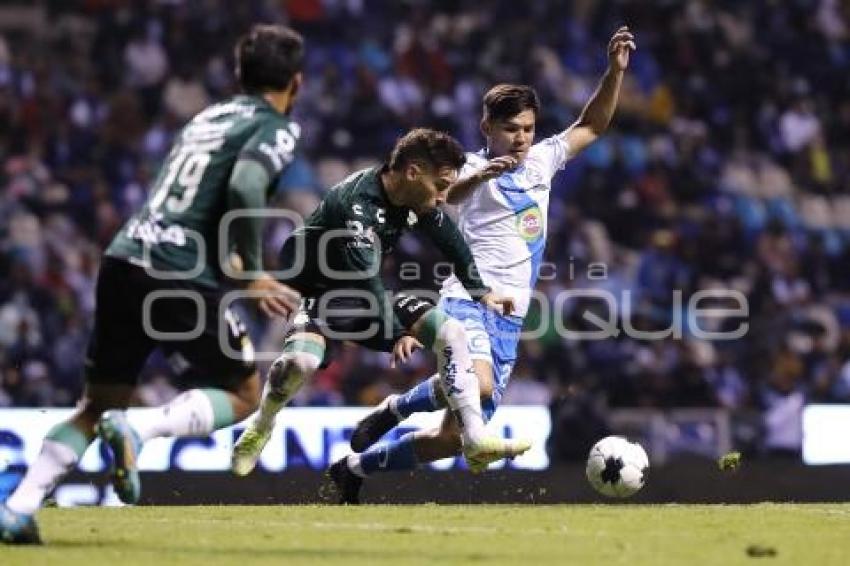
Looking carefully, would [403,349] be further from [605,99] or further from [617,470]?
[605,99]

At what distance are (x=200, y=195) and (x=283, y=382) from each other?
240cm

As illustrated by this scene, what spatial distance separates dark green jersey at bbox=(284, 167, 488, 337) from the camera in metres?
10.1

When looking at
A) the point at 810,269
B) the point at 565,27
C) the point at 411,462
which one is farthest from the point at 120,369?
the point at 565,27

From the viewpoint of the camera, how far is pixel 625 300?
19.6 metres

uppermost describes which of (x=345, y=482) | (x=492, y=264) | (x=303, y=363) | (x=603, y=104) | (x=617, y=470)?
(x=603, y=104)

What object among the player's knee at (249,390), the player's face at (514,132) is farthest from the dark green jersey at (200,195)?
the player's face at (514,132)

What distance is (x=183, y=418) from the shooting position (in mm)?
8055

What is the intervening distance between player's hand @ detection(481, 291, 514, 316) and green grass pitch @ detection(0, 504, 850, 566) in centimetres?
117

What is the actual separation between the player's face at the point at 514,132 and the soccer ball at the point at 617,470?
1.89m

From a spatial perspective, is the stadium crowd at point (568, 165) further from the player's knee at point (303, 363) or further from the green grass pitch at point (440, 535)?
the player's knee at point (303, 363)

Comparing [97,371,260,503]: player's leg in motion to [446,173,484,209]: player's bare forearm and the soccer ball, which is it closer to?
[446,173,484,209]: player's bare forearm

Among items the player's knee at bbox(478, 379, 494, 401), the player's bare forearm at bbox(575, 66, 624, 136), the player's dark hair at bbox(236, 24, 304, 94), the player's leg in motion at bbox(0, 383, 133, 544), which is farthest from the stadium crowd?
the player's dark hair at bbox(236, 24, 304, 94)

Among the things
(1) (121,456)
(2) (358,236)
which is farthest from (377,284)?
(1) (121,456)

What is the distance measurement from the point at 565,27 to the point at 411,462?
1317 cm
